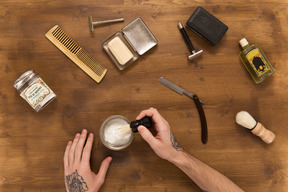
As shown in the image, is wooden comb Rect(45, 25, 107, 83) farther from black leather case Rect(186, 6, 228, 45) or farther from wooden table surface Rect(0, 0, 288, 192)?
black leather case Rect(186, 6, 228, 45)

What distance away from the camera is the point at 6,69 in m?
1.08

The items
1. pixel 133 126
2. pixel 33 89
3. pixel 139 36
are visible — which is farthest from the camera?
pixel 139 36

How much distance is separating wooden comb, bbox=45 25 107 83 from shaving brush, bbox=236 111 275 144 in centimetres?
70

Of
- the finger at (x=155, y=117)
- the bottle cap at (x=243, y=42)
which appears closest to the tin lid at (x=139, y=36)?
the finger at (x=155, y=117)

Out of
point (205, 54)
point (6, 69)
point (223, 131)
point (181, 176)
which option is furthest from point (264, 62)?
point (6, 69)

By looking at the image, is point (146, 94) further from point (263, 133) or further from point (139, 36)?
point (263, 133)

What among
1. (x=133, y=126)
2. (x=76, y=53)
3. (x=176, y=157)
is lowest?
(x=176, y=157)

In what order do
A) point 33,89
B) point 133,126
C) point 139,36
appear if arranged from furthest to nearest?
point 139,36 → point 33,89 → point 133,126

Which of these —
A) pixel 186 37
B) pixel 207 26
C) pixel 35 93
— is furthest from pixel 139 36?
pixel 35 93

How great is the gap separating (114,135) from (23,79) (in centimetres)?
48

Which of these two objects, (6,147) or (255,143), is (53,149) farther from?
(255,143)

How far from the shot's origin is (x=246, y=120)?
1.05 m

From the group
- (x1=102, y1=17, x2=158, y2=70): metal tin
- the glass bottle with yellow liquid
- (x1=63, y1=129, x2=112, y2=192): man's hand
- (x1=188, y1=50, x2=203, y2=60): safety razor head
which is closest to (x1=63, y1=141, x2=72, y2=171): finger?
(x1=63, y1=129, x2=112, y2=192): man's hand

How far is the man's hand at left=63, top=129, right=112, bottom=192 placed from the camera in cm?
103
